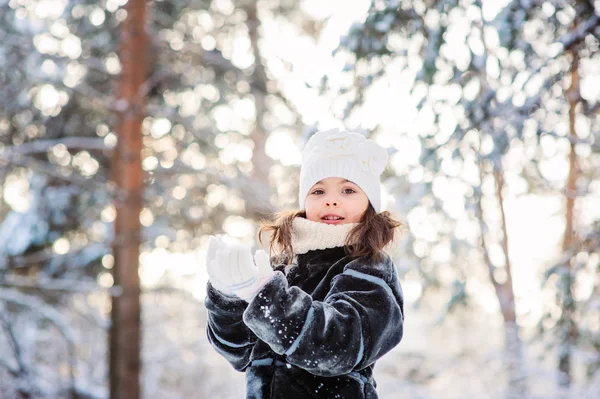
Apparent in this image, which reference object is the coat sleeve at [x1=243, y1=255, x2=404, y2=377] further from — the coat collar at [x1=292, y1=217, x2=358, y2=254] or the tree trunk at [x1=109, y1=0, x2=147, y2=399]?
the tree trunk at [x1=109, y1=0, x2=147, y2=399]

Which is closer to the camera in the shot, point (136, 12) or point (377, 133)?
point (377, 133)

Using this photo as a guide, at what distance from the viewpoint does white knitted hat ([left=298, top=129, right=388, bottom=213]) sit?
7.16 feet

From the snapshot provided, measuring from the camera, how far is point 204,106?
917 cm

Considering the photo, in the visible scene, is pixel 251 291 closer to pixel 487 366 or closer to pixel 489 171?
pixel 489 171

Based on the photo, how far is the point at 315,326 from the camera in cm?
176

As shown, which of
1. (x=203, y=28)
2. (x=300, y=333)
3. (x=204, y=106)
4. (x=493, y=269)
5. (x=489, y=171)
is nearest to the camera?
(x=300, y=333)

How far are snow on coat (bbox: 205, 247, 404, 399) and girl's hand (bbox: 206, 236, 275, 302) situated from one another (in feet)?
0.09

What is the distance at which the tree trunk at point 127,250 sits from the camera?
7.43 meters

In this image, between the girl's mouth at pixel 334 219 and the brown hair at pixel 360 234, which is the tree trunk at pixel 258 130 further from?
the girl's mouth at pixel 334 219

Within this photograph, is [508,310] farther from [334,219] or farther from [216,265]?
[216,265]

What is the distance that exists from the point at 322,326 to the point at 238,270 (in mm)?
283

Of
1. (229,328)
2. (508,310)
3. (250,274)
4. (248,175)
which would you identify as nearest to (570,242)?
(508,310)

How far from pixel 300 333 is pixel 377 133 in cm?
378

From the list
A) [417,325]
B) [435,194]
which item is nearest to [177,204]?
[435,194]
